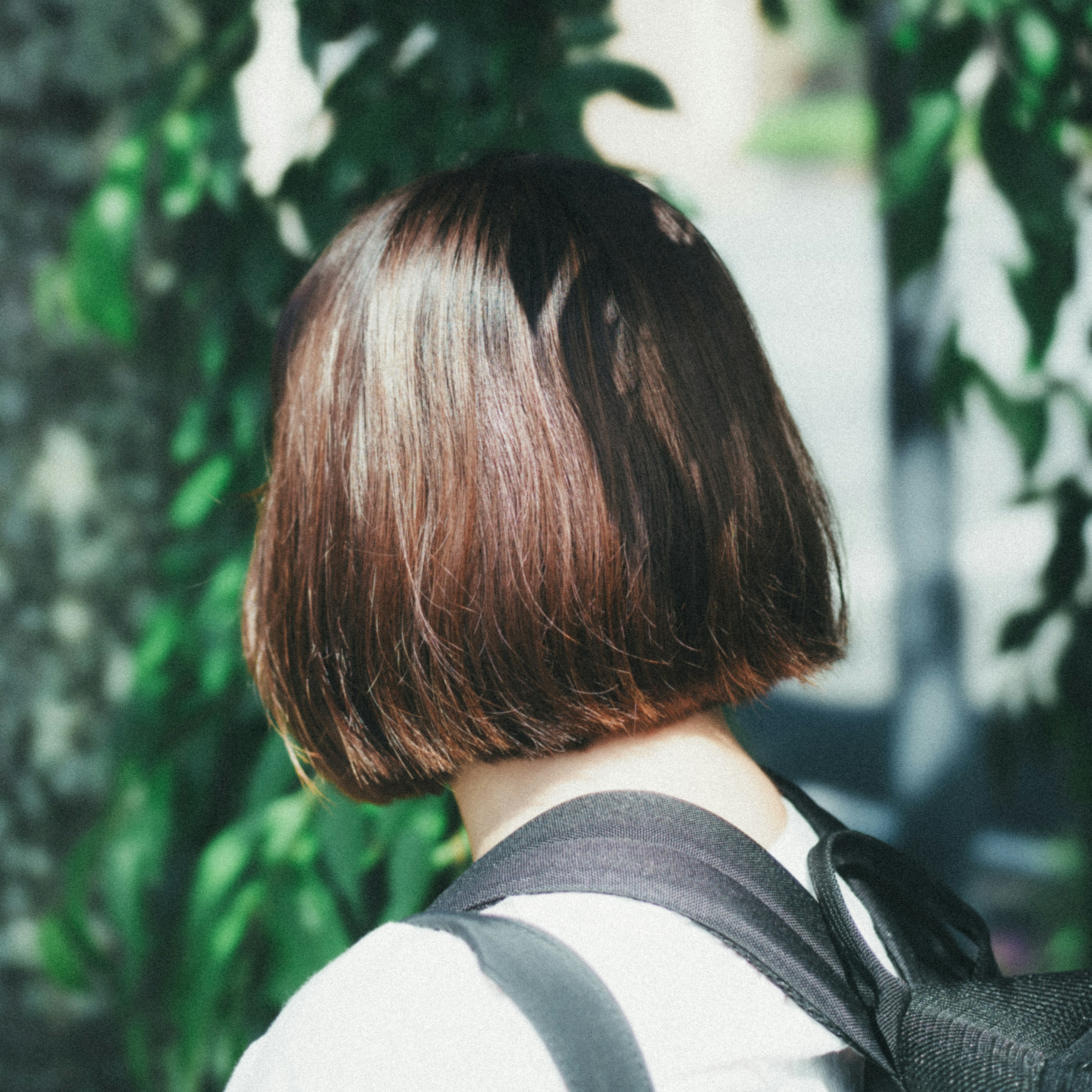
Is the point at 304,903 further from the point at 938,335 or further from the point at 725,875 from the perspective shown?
the point at 938,335

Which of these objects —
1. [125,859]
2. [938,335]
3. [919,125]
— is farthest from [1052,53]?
[125,859]

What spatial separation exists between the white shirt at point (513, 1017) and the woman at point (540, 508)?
0.02 meters

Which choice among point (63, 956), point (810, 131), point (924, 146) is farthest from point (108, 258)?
point (810, 131)

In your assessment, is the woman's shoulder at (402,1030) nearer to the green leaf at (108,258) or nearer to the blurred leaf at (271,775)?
the blurred leaf at (271,775)

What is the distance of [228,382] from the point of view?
150 centimetres

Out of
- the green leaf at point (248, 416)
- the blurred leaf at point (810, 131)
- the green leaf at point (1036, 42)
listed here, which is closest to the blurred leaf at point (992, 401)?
the green leaf at point (1036, 42)

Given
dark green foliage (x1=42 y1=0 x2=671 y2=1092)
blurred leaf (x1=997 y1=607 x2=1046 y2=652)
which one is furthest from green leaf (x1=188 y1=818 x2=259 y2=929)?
blurred leaf (x1=997 y1=607 x2=1046 y2=652)

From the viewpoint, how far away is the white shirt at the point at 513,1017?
67cm

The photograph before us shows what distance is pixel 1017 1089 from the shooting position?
0.69m

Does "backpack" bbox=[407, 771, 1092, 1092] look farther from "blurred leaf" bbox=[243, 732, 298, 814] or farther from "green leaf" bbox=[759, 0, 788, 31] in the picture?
"green leaf" bbox=[759, 0, 788, 31]

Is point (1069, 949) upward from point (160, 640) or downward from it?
downward

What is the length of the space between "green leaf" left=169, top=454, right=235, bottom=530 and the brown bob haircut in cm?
47

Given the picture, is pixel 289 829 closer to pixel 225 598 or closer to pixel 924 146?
pixel 225 598

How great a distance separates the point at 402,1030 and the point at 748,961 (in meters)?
0.23
